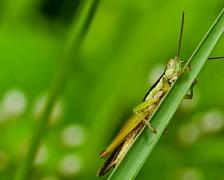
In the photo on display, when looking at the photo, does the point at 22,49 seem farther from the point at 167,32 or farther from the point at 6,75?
the point at 167,32

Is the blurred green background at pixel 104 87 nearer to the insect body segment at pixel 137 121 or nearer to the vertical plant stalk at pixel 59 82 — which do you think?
the insect body segment at pixel 137 121

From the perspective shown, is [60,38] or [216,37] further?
[60,38]

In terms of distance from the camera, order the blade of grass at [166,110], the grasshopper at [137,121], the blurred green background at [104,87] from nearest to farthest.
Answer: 1. the blade of grass at [166,110]
2. the grasshopper at [137,121]
3. the blurred green background at [104,87]

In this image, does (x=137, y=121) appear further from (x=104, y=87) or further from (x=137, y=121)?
(x=104, y=87)

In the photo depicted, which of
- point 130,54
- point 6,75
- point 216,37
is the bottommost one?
point 6,75

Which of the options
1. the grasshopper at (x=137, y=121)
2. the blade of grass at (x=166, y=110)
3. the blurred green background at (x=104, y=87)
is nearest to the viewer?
the blade of grass at (x=166, y=110)

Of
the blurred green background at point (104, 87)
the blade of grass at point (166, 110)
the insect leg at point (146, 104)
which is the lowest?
the blurred green background at point (104, 87)

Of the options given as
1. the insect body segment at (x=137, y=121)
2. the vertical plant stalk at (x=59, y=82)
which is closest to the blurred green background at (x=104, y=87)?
the insect body segment at (x=137, y=121)

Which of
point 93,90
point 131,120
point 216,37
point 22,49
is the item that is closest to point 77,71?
point 93,90
